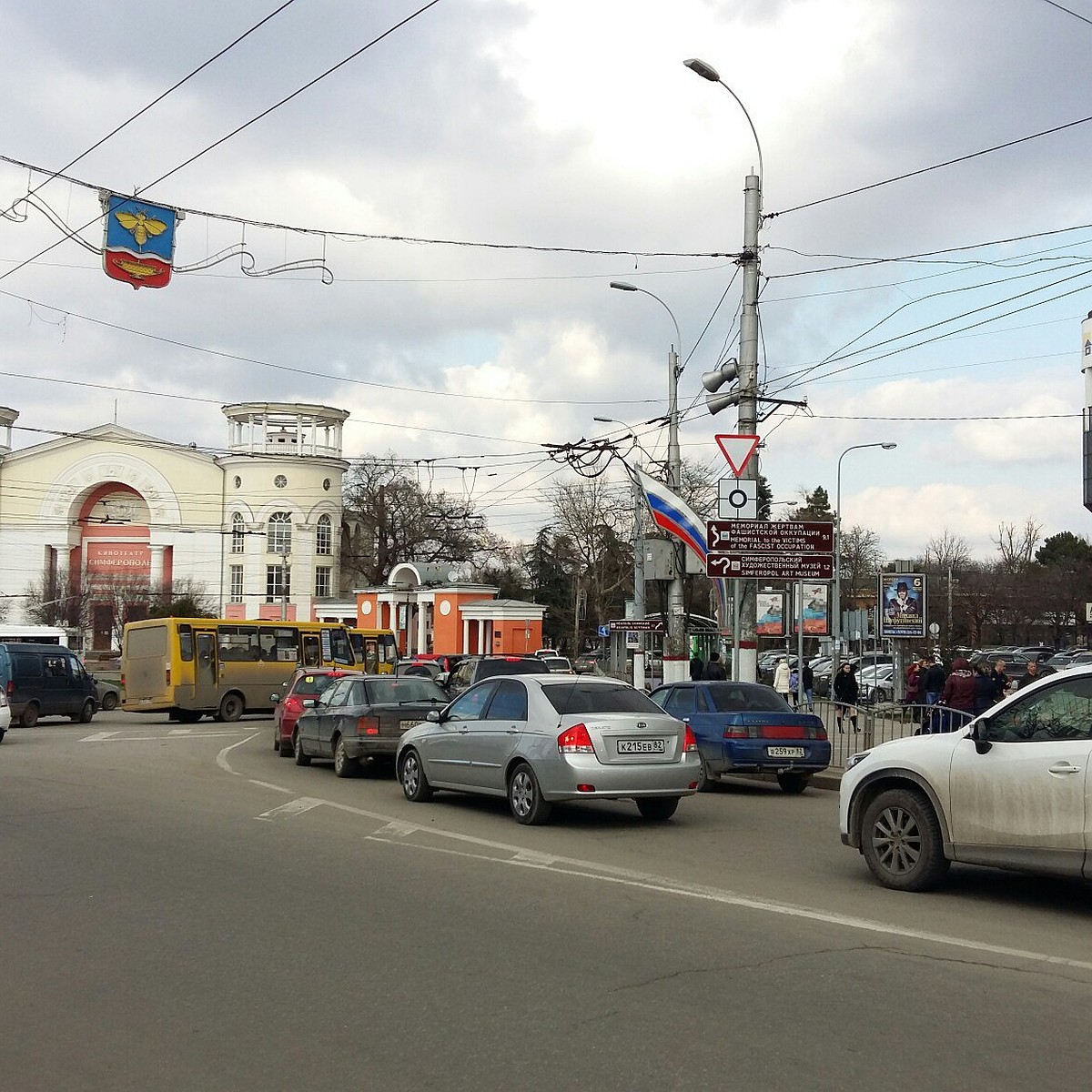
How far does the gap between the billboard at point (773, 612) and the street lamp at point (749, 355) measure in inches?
688

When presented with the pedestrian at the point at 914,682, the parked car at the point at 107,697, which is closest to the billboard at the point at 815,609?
the pedestrian at the point at 914,682

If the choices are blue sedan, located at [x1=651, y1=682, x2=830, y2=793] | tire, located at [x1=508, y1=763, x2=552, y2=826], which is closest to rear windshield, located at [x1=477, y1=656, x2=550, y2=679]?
blue sedan, located at [x1=651, y1=682, x2=830, y2=793]

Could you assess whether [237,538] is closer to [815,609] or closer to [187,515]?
[187,515]

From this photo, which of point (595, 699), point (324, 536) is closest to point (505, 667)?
point (595, 699)

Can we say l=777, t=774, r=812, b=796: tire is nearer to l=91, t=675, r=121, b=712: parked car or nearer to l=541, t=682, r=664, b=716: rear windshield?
l=541, t=682, r=664, b=716: rear windshield

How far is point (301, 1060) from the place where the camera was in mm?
5121

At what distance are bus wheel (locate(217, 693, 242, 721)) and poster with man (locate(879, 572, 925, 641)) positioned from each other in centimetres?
1785

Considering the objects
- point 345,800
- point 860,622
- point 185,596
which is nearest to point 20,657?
point 345,800

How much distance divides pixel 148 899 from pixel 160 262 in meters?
11.5

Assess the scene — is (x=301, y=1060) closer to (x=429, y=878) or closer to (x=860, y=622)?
(x=429, y=878)

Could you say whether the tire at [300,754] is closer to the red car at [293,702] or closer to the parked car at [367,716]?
the parked car at [367,716]

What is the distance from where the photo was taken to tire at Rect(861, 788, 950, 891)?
8.70m

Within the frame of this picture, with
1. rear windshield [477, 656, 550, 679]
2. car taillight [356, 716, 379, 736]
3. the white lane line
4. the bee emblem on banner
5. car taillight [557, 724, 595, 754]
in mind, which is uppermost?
the bee emblem on banner

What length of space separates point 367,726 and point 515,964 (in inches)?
439
